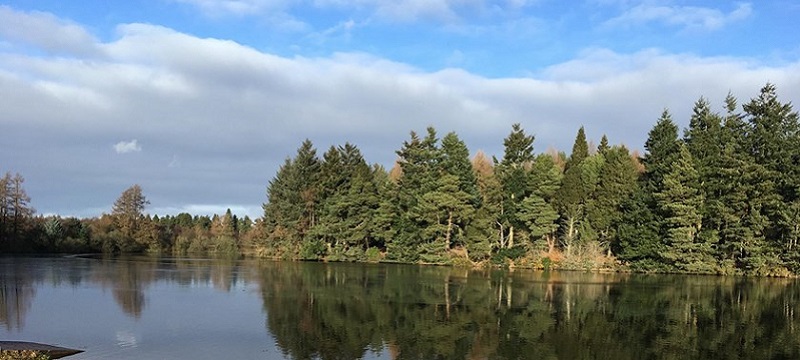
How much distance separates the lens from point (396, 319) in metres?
19.2

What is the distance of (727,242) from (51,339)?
41.2m

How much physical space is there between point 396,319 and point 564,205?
106 feet

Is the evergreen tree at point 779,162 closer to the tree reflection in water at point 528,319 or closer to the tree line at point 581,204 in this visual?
the tree line at point 581,204

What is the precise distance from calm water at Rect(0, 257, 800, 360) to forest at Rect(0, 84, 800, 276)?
8817mm

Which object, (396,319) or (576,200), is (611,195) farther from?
(396,319)

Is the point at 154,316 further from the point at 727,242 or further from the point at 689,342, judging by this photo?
the point at 727,242

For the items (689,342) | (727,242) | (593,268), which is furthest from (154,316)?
(727,242)

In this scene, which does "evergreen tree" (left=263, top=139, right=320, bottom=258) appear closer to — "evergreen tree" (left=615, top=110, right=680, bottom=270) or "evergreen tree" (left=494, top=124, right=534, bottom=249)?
"evergreen tree" (left=494, top=124, right=534, bottom=249)

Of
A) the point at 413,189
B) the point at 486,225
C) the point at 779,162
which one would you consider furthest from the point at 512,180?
the point at 779,162

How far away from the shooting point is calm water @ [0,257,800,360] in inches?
584

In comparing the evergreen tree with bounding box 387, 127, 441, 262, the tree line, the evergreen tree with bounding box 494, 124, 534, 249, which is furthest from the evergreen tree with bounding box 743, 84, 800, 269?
the evergreen tree with bounding box 387, 127, 441, 262

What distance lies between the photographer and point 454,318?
64.4 feet

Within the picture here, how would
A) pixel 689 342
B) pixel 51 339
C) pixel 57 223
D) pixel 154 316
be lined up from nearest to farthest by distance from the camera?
pixel 51 339 → pixel 689 342 → pixel 154 316 → pixel 57 223

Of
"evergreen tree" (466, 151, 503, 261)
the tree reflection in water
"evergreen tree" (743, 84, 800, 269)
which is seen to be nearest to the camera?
the tree reflection in water
